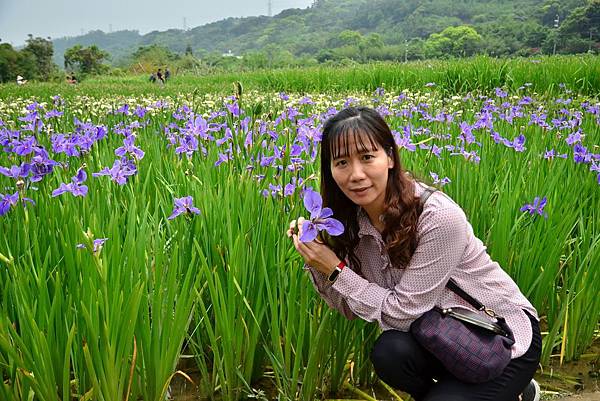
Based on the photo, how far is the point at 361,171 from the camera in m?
1.53

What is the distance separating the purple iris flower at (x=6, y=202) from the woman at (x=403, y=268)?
99 cm

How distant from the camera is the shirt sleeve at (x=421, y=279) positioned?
154 cm

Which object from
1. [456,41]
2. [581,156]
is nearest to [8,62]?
[581,156]

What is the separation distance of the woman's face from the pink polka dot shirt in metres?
0.14

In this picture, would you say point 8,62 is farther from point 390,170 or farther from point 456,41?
point 456,41

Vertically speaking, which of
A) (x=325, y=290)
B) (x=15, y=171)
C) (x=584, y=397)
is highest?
(x=15, y=171)

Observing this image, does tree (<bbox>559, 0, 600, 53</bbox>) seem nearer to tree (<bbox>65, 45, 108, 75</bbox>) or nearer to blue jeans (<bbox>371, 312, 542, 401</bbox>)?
tree (<bbox>65, 45, 108, 75</bbox>)

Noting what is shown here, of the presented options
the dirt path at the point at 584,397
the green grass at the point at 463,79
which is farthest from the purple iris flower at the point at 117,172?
the green grass at the point at 463,79

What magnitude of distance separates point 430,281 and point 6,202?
139cm

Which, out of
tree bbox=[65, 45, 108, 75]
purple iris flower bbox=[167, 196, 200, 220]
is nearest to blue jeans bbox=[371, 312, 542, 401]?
purple iris flower bbox=[167, 196, 200, 220]

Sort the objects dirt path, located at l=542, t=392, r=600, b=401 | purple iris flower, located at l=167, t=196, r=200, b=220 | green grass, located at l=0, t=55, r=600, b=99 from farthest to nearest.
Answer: green grass, located at l=0, t=55, r=600, b=99 → dirt path, located at l=542, t=392, r=600, b=401 → purple iris flower, located at l=167, t=196, r=200, b=220

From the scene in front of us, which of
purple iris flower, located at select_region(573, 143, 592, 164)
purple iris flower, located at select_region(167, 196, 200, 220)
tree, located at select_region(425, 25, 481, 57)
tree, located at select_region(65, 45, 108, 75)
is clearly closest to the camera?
purple iris flower, located at select_region(167, 196, 200, 220)

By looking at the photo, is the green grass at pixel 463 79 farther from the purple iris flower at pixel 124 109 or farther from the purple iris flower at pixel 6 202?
the purple iris flower at pixel 6 202

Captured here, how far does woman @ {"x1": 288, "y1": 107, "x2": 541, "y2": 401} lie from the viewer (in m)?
1.54
